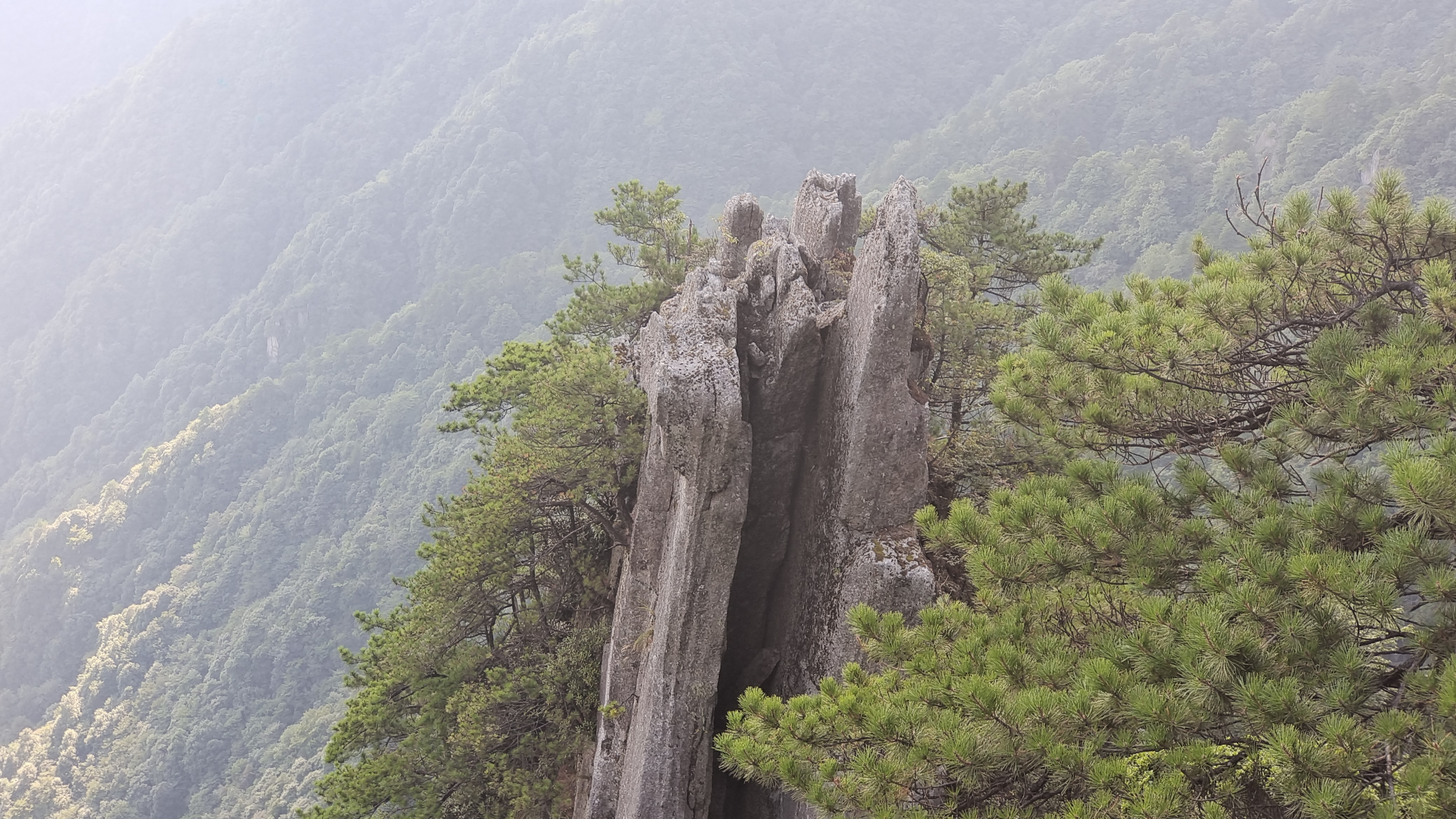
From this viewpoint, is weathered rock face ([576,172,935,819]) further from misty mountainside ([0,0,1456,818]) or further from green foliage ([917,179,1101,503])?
misty mountainside ([0,0,1456,818])

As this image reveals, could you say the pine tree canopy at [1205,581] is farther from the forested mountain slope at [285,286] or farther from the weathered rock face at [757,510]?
the forested mountain slope at [285,286]

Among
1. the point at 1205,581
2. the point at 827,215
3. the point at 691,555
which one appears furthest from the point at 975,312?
the point at 1205,581

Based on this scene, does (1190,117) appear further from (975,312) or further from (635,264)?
(975,312)

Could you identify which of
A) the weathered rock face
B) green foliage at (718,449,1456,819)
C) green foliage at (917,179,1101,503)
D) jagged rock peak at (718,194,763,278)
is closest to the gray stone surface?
the weathered rock face

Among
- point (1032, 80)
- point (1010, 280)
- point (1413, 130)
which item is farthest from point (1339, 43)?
point (1010, 280)

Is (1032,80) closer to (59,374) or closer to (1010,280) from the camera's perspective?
(1010,280)

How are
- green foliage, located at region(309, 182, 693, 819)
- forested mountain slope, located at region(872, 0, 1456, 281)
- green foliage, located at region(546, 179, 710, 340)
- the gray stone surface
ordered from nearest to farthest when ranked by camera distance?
1. the gray stone surface
2. green foliage, located at region(309, 182, 693, 819)
3. green foliage, located at region(546, 179, 710, 340)
4. forested mountain slope, located at region(872, 0, 1456, 281)
